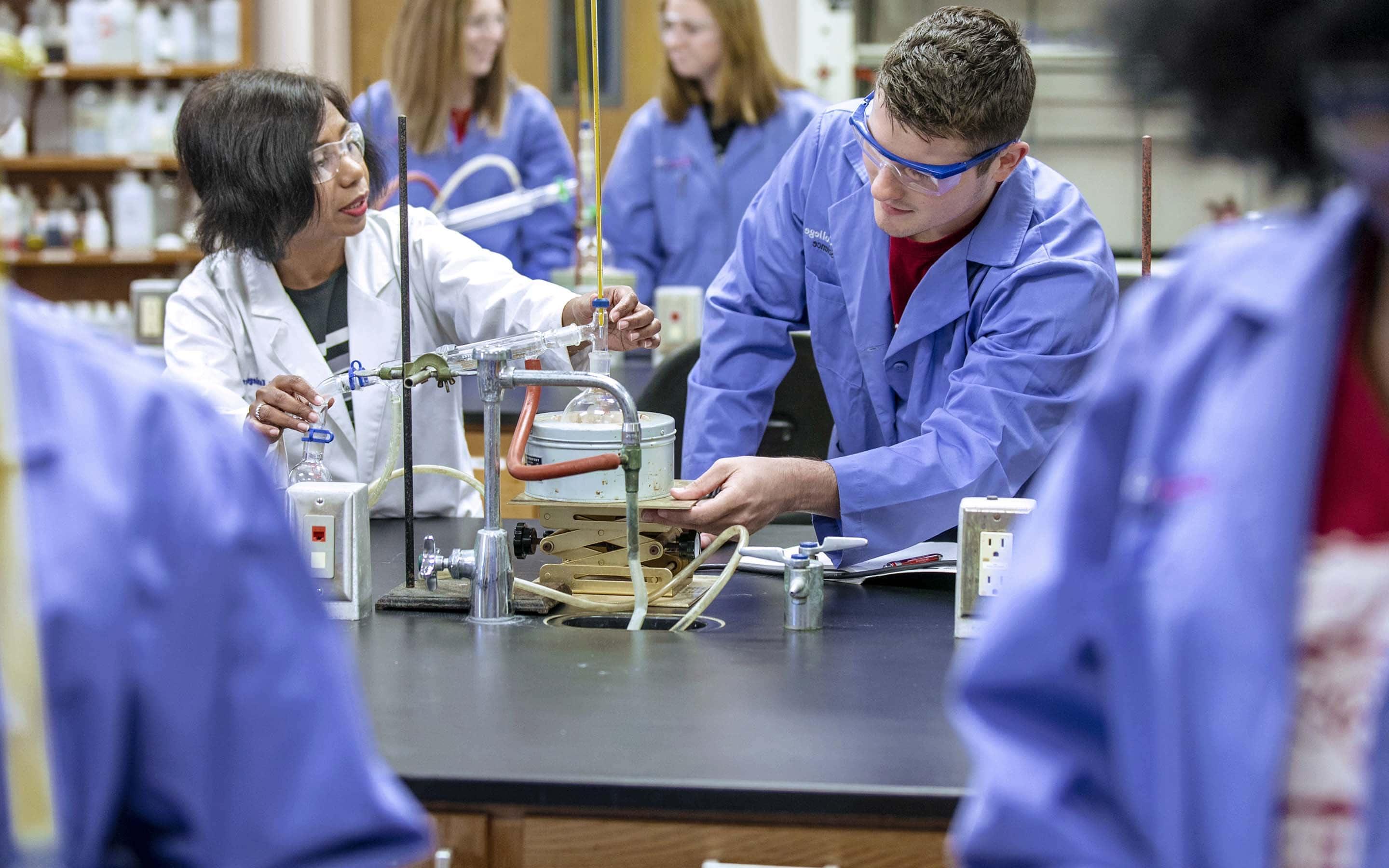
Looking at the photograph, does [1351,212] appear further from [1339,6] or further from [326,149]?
[326,149]

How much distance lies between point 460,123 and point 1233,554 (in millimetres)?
3844

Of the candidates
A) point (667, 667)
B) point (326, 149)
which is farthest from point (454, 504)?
point (667, 667)

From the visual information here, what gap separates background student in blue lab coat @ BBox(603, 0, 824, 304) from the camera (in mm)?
4105

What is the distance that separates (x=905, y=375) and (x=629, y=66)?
3.77m

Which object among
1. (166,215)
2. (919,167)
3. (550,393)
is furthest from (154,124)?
(919,167)

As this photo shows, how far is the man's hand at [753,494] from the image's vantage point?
5.72 feet

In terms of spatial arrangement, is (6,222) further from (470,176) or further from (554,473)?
(470,176)

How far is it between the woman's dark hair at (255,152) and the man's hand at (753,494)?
2.40 ft

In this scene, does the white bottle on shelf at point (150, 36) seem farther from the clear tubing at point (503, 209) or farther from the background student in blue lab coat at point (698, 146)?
the clear tubing at point (503, 209)

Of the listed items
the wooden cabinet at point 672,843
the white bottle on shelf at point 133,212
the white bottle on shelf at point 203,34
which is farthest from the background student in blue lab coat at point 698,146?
the wooden cabinet at point 672,843

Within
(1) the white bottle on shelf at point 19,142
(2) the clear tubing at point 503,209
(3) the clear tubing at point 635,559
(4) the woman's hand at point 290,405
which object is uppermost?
(1) the white bottle on shelf at point 19,142

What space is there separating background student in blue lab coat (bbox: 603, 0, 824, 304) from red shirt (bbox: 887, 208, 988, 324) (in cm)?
207

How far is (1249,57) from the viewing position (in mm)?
742

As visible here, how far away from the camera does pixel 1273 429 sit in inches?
29.1
